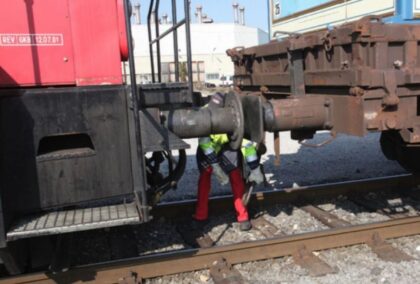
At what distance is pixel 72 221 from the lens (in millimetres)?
3365

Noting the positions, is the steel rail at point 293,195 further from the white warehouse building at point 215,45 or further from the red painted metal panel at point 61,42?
the white warehouse building at point 215,45

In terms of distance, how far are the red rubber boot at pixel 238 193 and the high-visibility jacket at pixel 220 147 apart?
0.68 feet

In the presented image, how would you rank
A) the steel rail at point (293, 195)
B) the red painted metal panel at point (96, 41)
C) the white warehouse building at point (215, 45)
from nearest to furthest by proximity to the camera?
the red painted metal panel at point (96, 41), the steel rail at point (293, 195), the white warehouse building at point (215, 45)

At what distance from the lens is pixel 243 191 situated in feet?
17.9

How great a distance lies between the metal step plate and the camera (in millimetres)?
3221

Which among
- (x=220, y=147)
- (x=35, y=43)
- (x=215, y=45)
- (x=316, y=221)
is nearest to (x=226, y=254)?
(x=220, y=147)

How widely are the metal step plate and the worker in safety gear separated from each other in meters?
1.81

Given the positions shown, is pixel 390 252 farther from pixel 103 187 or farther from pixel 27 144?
pixel 27 144

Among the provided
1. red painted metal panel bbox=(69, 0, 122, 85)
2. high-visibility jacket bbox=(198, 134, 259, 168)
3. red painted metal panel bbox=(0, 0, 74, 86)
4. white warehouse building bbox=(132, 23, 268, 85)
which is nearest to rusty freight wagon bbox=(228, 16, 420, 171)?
high-visibility jacket bbox=(198, 134, 259, 168)

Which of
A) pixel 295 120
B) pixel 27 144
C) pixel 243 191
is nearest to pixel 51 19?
pixel 27 144

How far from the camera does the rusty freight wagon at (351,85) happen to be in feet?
12.7

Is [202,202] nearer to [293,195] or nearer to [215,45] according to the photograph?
[293,195]

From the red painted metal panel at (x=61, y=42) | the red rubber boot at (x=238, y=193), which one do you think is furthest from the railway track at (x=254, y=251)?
the red painted metal panel at (x=61, y=42)

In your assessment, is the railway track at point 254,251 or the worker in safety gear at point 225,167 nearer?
the railway track at point 254,251
